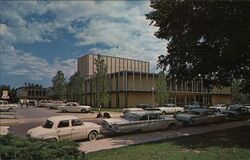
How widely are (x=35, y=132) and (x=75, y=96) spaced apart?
5394 cm

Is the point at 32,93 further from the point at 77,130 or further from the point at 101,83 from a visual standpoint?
the point at 77,130

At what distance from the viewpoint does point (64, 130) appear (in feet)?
57.2

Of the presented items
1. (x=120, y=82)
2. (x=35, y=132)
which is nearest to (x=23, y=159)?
(x=35, y=132)

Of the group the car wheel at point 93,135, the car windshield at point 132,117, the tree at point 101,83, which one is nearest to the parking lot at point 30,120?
the tree at point 101,83

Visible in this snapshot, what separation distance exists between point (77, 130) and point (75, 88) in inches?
2028

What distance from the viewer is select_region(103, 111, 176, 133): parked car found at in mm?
20375

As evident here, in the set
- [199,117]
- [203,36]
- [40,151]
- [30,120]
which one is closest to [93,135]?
[203,36]

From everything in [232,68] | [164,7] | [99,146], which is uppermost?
[164,7]

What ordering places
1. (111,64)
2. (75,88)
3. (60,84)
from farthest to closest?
(111,64) → (60,84) → (75,88)

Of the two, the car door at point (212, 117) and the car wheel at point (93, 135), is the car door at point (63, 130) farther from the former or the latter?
the car door at point (212, 117)

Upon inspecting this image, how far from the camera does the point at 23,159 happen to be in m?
9.23

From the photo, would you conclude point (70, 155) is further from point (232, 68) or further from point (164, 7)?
point (232, 68)

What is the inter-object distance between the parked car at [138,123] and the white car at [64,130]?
176cm

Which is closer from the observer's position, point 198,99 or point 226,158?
point 226,158
